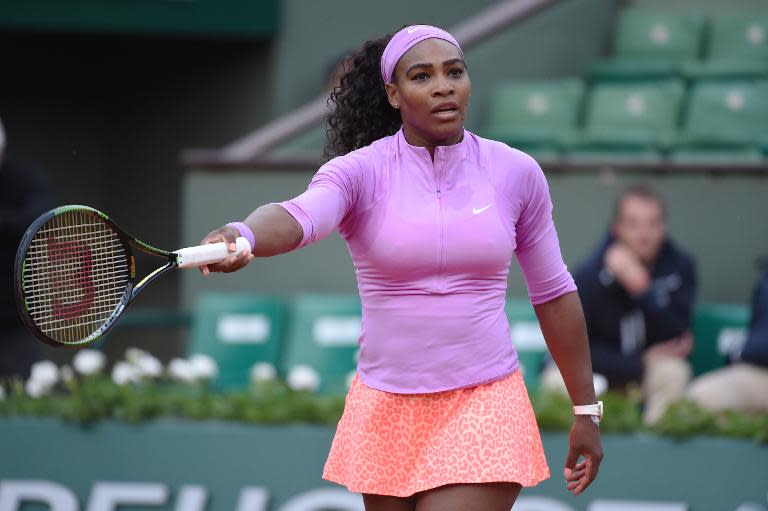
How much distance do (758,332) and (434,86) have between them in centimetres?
316

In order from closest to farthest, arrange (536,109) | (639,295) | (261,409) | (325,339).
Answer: (261,409) < (639,295) < (325,339) < (536,109)

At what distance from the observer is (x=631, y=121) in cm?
800

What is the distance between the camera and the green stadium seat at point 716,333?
6.46 metres

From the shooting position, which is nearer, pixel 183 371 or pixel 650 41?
pixel 183 371

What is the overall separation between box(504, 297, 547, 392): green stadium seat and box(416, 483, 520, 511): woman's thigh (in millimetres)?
3345

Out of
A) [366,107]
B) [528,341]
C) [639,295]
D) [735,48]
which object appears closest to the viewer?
[366,107]

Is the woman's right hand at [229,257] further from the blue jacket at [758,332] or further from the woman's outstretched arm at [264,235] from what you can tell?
the blue jacket at [758,332]

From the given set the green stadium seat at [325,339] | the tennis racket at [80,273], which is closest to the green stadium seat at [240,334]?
the green stadium seat at [325,339]

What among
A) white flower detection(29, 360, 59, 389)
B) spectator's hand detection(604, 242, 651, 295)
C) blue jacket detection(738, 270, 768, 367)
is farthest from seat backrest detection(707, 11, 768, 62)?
white flower detection(29, 360, 59, 389)

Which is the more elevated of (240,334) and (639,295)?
(639,295)

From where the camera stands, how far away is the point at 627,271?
6184 millimetres

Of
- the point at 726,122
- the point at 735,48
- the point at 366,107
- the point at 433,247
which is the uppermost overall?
the point at 735,48

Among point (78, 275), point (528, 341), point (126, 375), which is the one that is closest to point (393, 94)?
point (78, 275)

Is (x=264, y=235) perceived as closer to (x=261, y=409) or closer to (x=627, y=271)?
(x=261, y=409)
